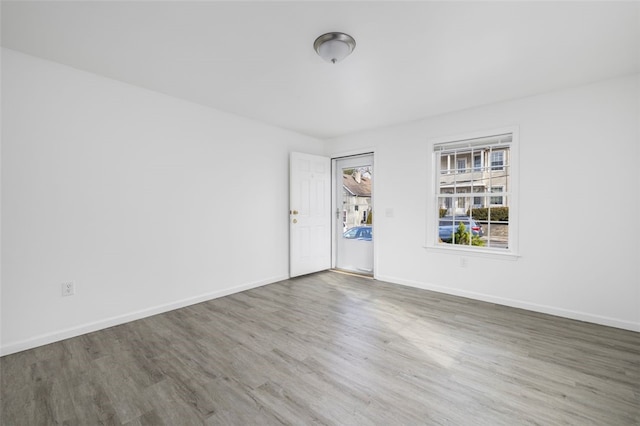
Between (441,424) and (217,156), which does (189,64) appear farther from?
(441,424)

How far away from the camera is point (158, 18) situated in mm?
1941

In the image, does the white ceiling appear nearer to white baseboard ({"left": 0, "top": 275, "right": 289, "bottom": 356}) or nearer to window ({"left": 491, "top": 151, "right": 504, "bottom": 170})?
window ({"left": 491, "top": 151, "right": 504, "bottom": 170})

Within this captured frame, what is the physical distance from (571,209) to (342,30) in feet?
9.90

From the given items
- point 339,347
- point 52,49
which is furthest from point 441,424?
point 52,49

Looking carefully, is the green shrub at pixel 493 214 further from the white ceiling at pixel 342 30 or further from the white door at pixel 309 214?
the white door at pixel 309 214

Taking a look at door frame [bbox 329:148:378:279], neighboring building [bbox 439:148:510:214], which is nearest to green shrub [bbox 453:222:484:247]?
neighboring building [bbox 439:148:510:214]

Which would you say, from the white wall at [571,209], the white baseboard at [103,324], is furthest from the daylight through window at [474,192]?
the white baseboard at [103,324]

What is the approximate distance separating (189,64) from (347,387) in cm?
297

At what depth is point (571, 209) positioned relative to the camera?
3.01m

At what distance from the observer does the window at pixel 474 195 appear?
3492mm

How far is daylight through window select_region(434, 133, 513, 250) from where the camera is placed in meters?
3.51

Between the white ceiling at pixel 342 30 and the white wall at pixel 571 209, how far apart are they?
0.96 feet

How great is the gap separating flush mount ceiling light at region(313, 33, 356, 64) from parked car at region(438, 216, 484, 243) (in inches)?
107

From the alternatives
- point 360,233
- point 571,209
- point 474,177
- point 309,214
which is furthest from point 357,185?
point 571,209
